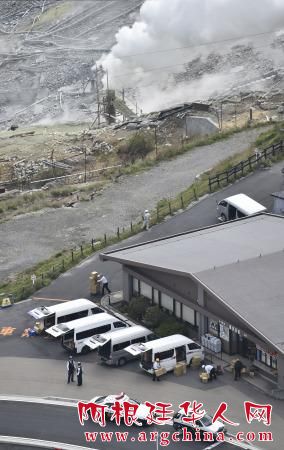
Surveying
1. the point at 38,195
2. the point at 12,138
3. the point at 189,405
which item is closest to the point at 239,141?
the point at 38,195

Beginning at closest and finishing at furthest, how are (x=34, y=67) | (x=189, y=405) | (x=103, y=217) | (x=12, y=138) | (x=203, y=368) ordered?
(x=189, y=405) → (x=203, y=368) → (x=103, y=217) → (x=12, y=138) → (x=34, y=67)

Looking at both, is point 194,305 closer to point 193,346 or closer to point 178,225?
point 193,346

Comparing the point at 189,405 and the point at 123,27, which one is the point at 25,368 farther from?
the point at 123,27

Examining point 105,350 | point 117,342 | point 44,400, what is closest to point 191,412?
point 44,400

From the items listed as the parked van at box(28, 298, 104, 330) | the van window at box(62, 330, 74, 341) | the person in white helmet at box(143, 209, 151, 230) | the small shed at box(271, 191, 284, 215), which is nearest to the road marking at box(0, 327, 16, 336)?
the parked van at box(28, 298, 104, 330)

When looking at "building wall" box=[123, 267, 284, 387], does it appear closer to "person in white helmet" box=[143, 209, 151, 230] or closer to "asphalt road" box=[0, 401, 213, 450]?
"asphalt road" box=[0, 401, 213, 450]

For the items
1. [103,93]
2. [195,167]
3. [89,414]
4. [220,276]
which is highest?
[103,93]

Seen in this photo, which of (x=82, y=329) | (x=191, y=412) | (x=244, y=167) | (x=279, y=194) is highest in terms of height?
(x=244, y=167)
